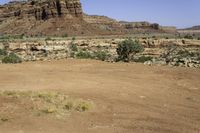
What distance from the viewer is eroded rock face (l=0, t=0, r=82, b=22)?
355 feet

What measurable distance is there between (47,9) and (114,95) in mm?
95096

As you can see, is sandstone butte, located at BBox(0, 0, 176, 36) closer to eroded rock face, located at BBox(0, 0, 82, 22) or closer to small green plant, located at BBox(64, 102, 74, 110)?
eroded rock face, located at BBox(0, 0, 82, 22)

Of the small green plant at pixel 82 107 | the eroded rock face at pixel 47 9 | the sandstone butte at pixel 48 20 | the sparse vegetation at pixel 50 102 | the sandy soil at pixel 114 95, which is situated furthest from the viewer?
the eroded rock face at pixel 47 9

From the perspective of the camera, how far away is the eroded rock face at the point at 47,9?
108062mm

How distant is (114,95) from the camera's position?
1734 cm

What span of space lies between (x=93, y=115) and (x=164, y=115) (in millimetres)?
2339


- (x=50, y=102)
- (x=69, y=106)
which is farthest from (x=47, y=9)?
(x=69, y=106)

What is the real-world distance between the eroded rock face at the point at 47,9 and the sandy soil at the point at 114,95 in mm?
80056

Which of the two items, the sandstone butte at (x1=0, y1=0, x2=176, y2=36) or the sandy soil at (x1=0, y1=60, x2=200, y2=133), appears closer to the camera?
the sandy soil at (x1=0, y1=60, x2=200, y2=133)

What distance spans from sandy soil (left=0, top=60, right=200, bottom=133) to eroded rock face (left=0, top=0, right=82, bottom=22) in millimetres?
80056

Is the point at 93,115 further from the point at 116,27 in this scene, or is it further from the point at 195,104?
the point at 116,27

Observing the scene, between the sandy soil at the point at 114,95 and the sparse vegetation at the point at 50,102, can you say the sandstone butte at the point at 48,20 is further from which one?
the sparse vegetation at the point at 50,102

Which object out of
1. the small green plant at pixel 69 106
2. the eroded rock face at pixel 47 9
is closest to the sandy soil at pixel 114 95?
the small green plant at pixel 69 106

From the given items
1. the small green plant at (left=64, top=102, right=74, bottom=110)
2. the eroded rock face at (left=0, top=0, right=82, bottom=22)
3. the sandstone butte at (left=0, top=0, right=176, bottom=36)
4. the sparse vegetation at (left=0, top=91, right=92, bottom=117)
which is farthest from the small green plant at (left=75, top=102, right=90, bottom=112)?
the eroded rock face at (left=0, top=0, right=82, bottom=22)
